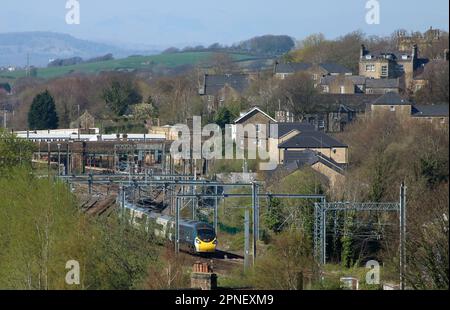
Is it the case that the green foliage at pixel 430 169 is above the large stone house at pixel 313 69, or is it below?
below

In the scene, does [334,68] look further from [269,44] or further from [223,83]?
[269,44]

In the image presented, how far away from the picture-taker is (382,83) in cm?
5375

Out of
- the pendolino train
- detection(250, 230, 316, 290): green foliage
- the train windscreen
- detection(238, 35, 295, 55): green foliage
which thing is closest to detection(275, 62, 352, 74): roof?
the pendolino train

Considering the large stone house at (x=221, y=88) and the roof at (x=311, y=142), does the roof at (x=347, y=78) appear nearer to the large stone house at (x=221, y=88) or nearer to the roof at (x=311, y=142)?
the large stone house at (x=221, y=88)

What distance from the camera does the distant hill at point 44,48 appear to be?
91562 millimetres

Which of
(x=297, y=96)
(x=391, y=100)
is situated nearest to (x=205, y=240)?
(x=391, y=100)

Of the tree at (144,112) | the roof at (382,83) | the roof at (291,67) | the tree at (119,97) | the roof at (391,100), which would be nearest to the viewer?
the roof at (391,100)

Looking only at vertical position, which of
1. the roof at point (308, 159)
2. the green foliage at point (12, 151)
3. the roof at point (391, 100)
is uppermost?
the green foliage at point (12, 151)

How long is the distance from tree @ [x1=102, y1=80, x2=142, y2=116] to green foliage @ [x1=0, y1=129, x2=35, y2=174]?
25917mm

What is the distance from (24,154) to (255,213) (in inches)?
263

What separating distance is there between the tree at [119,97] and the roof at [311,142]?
64.2 feet

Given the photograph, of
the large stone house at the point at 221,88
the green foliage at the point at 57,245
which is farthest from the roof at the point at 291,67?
the green foliage at the point at 57,245

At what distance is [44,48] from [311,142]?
66.0 metres

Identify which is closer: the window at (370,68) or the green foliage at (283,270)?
the green foliage at (283,270)
